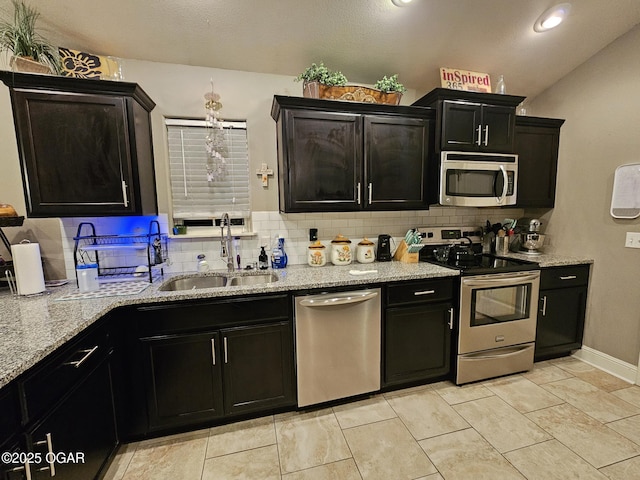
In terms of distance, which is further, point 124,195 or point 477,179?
point 477,179

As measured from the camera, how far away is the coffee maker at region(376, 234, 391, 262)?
9.10 feet

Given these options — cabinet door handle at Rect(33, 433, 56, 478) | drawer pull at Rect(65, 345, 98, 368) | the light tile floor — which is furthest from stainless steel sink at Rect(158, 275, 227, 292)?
cabinet door handle at Rect(33, 433, 56, 478)

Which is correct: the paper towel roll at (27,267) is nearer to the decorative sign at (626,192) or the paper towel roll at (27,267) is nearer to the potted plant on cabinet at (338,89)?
the potted plant on cabinet at (338,89)

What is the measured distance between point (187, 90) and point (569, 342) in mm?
4121

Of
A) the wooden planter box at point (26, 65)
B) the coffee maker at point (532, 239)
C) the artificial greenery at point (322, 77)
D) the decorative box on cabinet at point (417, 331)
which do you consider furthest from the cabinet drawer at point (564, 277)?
the wooden planter box at point (26, 65)

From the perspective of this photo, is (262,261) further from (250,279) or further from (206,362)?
(206,362)

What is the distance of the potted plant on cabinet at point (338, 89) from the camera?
226 centimetres

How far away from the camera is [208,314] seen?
1.88 meters

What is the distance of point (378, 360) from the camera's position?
224 cm

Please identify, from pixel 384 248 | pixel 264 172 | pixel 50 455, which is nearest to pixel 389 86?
pixel 264 172

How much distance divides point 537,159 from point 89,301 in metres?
3.95

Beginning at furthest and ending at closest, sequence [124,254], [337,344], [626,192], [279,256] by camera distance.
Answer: [279,256] → [626,192] → [124,254] → [337,344]

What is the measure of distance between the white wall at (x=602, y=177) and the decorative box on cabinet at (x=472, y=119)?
2.36 ft

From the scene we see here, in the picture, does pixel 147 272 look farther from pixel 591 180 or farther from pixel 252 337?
pixel 591 180
